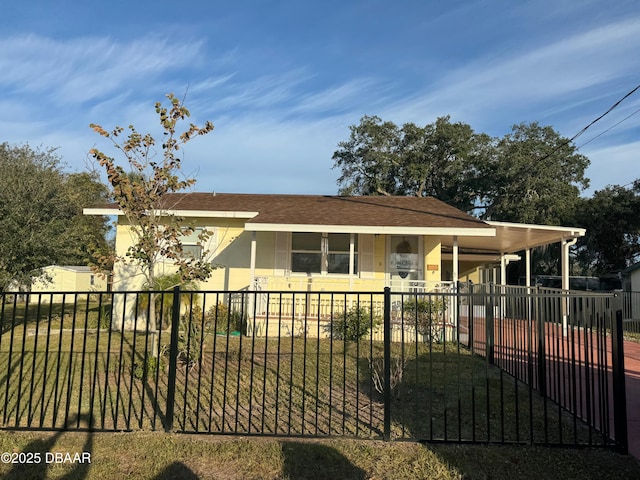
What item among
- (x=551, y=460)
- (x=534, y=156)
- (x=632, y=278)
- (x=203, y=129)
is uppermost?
(x=534, y=156)

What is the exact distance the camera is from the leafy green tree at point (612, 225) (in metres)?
26.1

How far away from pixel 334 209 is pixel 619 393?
9616 millimetres

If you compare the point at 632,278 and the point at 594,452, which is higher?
the point at 632,278

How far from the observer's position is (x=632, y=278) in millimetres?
19312

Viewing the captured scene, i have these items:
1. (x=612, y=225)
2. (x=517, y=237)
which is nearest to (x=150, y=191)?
(x=517, y=237)

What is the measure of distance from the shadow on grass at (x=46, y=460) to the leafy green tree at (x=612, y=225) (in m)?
30.0

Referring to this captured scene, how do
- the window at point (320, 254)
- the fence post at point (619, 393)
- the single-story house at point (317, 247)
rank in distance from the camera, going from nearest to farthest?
the fence post at point (619, 393)
the single-story house at point (317, 247)
the window at point (320, 254)

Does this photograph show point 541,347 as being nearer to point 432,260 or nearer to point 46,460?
point 46,460

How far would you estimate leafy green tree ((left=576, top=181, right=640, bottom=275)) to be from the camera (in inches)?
1029

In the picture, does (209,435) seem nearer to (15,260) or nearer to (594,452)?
(594,452)

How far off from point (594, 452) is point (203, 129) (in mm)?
6915

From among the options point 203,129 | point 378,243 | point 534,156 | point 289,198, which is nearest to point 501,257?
point 378,243

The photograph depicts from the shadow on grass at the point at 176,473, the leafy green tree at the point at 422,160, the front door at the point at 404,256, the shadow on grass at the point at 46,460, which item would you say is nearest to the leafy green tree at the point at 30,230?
the shadow on grass at the point at 46,460

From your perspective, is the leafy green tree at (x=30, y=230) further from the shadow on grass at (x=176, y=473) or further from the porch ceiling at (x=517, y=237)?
the porch ceiling at (x=517, y=237)
